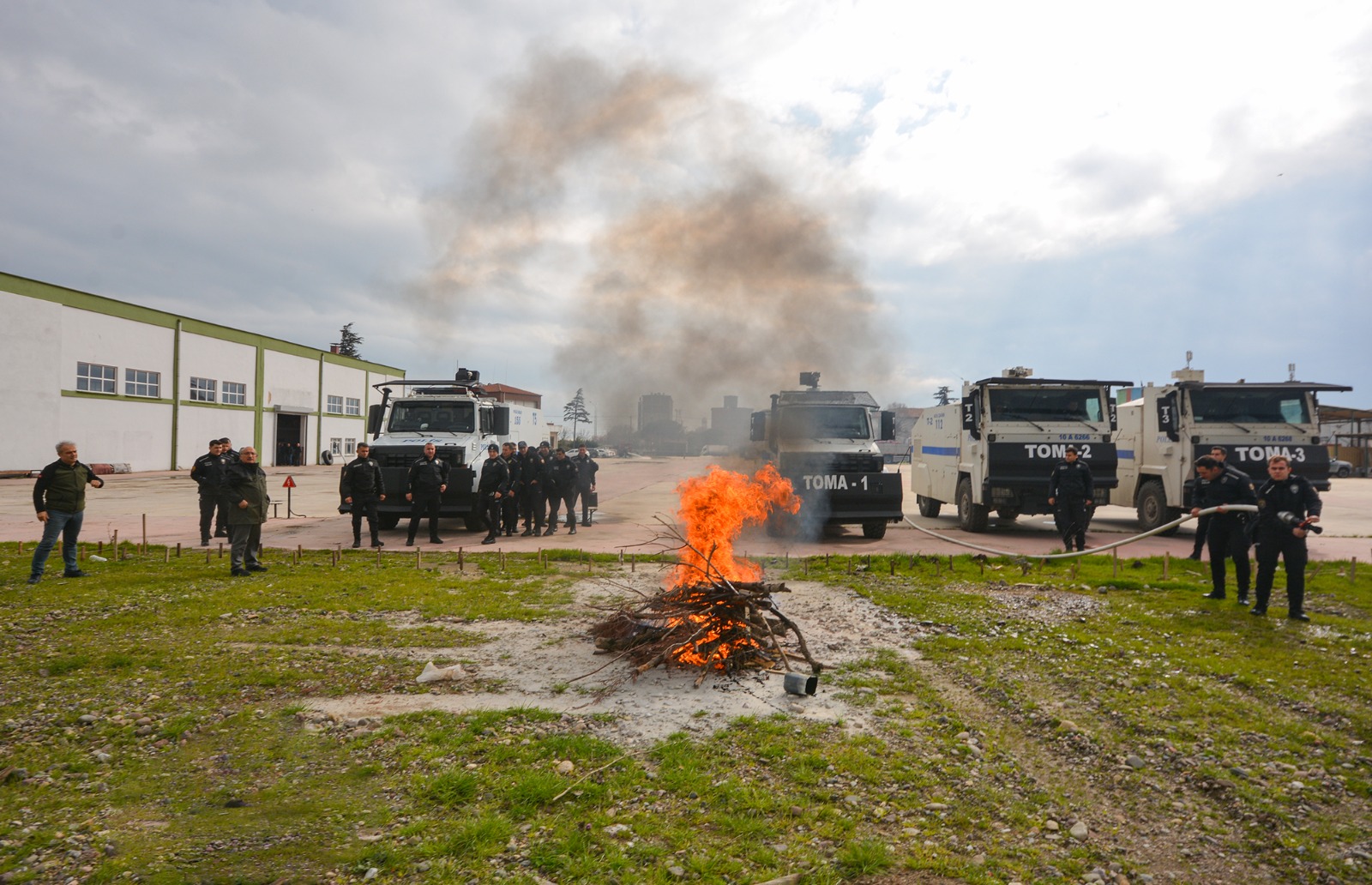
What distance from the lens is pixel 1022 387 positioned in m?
14.4

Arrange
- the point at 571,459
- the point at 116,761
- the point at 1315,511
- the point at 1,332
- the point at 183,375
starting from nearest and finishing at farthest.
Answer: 1. the point at 116,761
2. the point at 1315,511
3. the point at 571,459
4. the point at 1,332
5. the point at 183,375

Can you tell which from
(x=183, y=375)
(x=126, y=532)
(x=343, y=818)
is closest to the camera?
(x=343, y=818)

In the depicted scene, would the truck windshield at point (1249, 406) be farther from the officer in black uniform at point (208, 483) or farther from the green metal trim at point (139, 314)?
the green metal trim at point (139, 314)

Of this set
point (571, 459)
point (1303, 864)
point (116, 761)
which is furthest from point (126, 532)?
point (1303, 864)

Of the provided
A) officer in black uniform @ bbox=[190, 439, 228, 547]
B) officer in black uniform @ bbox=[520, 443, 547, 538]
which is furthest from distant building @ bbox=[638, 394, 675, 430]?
officer in black uniform @ bbox=[190, 439, 228, 547]

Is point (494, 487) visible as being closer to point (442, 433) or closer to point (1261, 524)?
point (442, 433)

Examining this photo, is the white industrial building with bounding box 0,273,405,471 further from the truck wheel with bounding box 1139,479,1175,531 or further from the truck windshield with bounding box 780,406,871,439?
the truck wheel with bounding box 1139,479,1175,531

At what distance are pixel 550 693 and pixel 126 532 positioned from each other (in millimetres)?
12854

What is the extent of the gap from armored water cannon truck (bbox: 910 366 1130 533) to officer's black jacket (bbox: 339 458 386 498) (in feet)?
36.9

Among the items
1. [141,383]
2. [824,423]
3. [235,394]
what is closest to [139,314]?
[141,383]

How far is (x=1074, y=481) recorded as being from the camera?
11531 millimetres

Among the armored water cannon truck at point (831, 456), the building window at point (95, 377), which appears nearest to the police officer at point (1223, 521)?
the armored water cannon truck at point (831, 456)

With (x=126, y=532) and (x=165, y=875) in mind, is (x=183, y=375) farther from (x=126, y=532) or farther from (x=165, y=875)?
(x=165, y=875)

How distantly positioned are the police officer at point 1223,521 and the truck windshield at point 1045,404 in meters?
4.51
